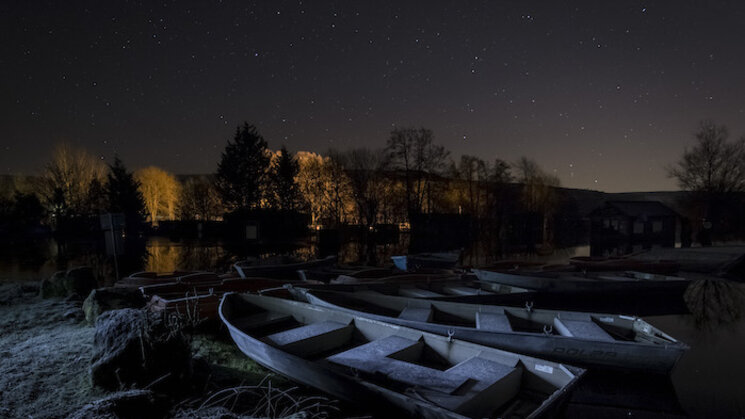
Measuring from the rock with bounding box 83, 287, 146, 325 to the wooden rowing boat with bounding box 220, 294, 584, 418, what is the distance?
420 cm

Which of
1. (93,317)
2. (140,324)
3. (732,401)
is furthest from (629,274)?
(93,317)

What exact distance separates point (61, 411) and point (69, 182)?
6649 cm

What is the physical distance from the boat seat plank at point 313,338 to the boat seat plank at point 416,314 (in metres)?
1.87

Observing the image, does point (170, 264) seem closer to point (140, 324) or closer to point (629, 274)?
point (140, 324)

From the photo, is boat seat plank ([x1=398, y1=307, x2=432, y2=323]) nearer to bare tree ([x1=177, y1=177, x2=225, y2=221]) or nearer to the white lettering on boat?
the white lettering on boat

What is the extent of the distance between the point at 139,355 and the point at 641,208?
58467 millimetres

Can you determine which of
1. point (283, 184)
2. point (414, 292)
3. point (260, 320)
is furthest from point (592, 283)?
point (283, 184)

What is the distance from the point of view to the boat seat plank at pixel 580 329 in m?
7.31

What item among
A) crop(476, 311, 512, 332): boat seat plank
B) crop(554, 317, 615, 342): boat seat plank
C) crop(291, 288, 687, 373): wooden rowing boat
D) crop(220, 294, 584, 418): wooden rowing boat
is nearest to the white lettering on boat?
crop(220, 294, 584, 418): wooden rowing boat

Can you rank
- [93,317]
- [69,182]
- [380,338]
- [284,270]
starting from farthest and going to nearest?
[69,182]
[284,270]
[93,317]
[380,338]

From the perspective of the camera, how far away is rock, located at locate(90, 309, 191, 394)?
5383 millimetres

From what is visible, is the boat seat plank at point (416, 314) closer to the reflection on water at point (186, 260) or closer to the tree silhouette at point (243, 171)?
the reflection on water at point (186, 260)

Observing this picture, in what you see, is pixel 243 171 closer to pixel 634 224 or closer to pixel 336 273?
pixel 336 273

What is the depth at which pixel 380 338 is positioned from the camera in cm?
681
